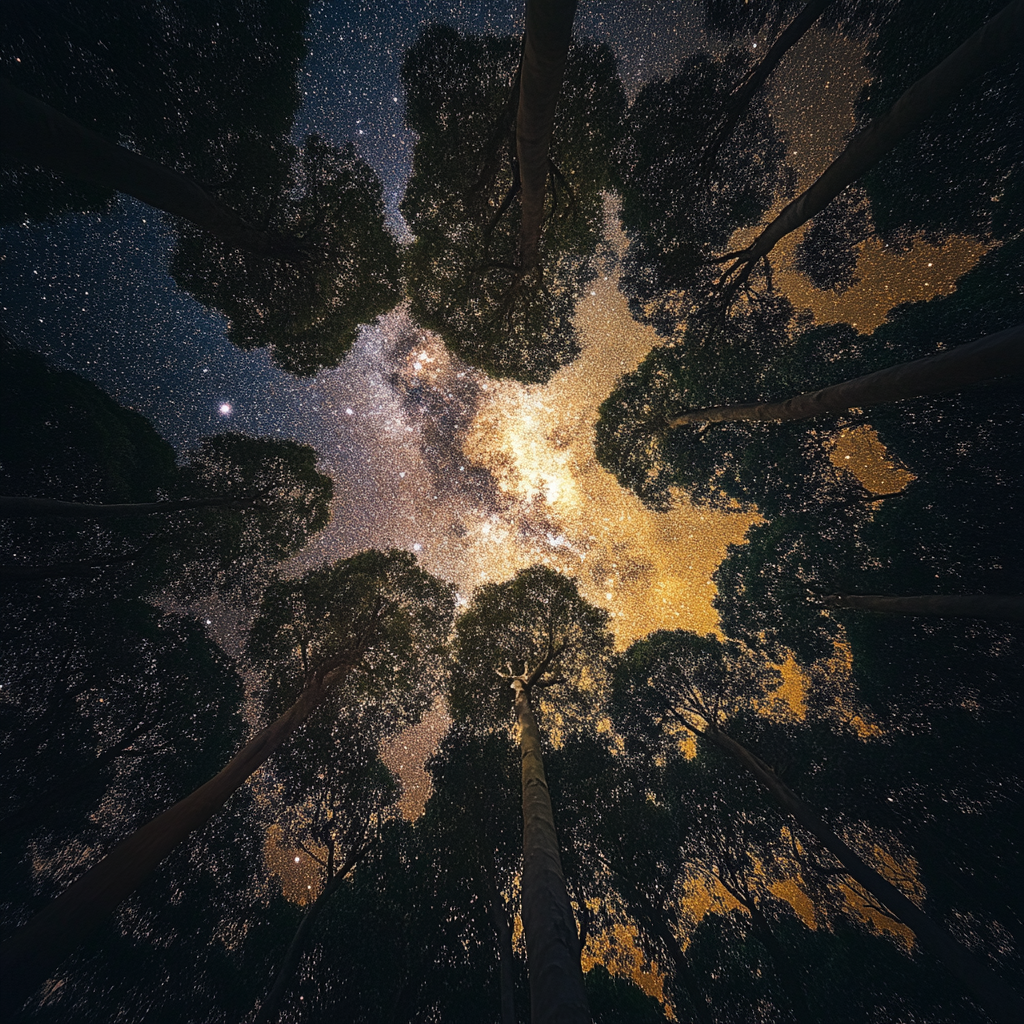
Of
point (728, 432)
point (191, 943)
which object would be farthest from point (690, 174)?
point (191, 943)

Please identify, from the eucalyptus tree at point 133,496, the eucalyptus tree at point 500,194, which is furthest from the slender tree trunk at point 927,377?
the eucalyptus tree at point 133,496

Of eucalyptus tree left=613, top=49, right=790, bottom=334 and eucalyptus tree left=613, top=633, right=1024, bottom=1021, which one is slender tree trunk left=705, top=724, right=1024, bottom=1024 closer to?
eucalyptus tree left=613, top=633, right=1024, bottom=1021

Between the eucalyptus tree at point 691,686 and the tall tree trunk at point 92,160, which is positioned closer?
the tall tree trunk at point 92,160

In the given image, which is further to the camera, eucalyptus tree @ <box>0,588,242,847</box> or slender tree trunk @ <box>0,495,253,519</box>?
eucalyptus tree @ <box>0,588,242,847</box>

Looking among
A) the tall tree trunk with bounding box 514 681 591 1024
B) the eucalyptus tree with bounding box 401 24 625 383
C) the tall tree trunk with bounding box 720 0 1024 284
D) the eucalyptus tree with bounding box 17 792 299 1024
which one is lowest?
the eucalyptus tree with bounding box 17 792 299 1024

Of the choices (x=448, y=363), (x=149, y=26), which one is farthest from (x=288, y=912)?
(x=149, y=26)

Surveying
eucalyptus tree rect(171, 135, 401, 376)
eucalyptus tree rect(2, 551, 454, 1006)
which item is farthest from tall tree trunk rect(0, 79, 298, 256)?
eucalyptus tree rect(2, 551, 454, 1006)

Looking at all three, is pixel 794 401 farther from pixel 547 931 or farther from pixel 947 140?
pixel 547 931

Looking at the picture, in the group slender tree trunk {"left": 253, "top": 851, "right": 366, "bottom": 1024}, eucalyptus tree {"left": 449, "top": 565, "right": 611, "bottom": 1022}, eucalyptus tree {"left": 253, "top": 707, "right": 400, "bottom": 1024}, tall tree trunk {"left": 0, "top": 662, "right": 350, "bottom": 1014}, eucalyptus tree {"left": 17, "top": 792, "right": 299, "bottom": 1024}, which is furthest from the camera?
eucalyptus tree {"left": 449, "top": 565, "right": 611, "bottom": 1022}

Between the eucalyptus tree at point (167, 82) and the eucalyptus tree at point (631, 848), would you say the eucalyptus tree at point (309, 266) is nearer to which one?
the eucalyptus tree at point (167, 82)
